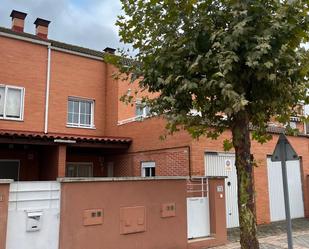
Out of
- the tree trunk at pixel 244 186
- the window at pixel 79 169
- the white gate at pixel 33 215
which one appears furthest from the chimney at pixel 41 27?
the tree trunk at pixel 244 186

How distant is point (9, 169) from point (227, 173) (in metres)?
9.31

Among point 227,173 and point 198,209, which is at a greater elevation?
point 227,173

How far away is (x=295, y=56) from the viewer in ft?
22.0

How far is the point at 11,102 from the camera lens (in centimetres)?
1620

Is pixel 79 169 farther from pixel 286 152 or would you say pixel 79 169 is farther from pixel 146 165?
pixel 286 152

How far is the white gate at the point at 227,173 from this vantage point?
42.0ft

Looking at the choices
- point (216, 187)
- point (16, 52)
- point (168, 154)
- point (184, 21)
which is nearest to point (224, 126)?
point (184, 21)

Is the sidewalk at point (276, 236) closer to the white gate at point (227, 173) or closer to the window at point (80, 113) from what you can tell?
the white gate at point (227, 173)

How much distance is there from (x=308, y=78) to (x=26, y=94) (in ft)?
42.3

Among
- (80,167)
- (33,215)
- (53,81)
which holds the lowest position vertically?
(33,215)

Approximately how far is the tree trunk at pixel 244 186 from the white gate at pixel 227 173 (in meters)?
5.63

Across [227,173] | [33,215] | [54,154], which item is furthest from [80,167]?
[33,215]

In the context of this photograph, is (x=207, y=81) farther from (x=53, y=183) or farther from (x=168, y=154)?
(x=168, y=154)

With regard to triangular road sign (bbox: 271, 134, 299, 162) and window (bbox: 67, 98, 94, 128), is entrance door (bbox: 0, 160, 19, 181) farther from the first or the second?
triangular road sign (bbox: 271, 134, 299, 162)
